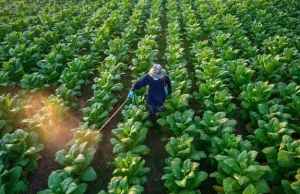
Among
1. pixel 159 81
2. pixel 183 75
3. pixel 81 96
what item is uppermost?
Result: pixel 159 81

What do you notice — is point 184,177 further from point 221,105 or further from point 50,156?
point 50,156

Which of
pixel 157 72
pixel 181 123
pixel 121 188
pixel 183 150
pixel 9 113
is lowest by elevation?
pixel 121 188

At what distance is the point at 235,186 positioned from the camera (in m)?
4.93

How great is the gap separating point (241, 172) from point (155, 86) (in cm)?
302

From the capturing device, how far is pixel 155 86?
6801 millimetres

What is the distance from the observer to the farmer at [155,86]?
21.6 feet

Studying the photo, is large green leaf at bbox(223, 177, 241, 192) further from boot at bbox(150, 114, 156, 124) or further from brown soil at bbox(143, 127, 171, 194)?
boot at bbox(150, 114, 156, 124)

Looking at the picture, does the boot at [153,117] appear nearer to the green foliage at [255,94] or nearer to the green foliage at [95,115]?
the green foliage at [95,115]

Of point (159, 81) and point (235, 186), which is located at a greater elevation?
point (159, 81)

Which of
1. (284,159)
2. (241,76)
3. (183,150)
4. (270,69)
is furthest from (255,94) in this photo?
(183,150)

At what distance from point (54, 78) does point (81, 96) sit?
1.14m

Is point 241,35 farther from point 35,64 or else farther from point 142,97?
point 35,64

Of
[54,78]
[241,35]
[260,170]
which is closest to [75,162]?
[260,170]

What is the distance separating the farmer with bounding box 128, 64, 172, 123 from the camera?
657 cm
